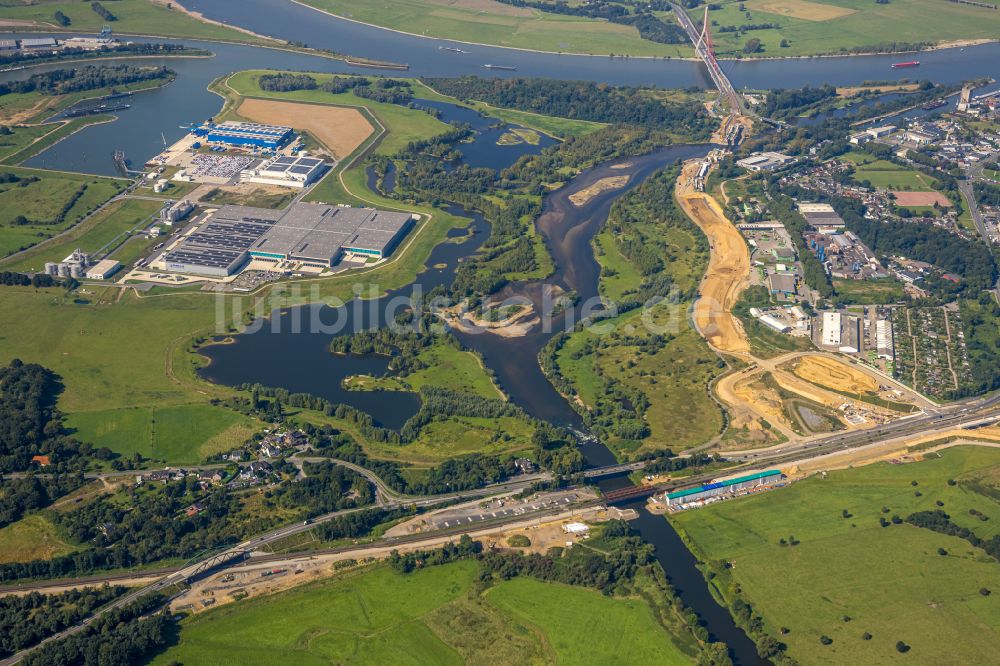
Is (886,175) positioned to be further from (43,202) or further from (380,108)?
(43,202)

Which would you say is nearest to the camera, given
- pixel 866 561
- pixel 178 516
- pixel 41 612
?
pixel 41 612

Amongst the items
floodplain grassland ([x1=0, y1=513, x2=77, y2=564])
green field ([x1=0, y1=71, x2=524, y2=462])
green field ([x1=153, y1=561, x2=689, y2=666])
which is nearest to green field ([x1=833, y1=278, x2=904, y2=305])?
green field ([x1=0, y1=71, x2=524, y2=462])

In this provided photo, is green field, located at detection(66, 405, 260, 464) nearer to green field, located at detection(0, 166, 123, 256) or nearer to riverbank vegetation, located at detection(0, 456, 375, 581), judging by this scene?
riverbank vegetation, located at detection(0, 456, 375, 581)

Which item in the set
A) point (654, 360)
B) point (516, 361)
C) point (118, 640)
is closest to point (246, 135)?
point (516, 361)

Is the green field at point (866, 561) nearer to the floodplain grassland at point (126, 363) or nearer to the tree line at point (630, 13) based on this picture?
Answer: the floodplain grassland at point (126, 363)

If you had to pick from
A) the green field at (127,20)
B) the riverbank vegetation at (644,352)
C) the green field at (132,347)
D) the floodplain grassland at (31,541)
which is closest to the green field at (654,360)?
the riverbank vegetation at (644,352)
